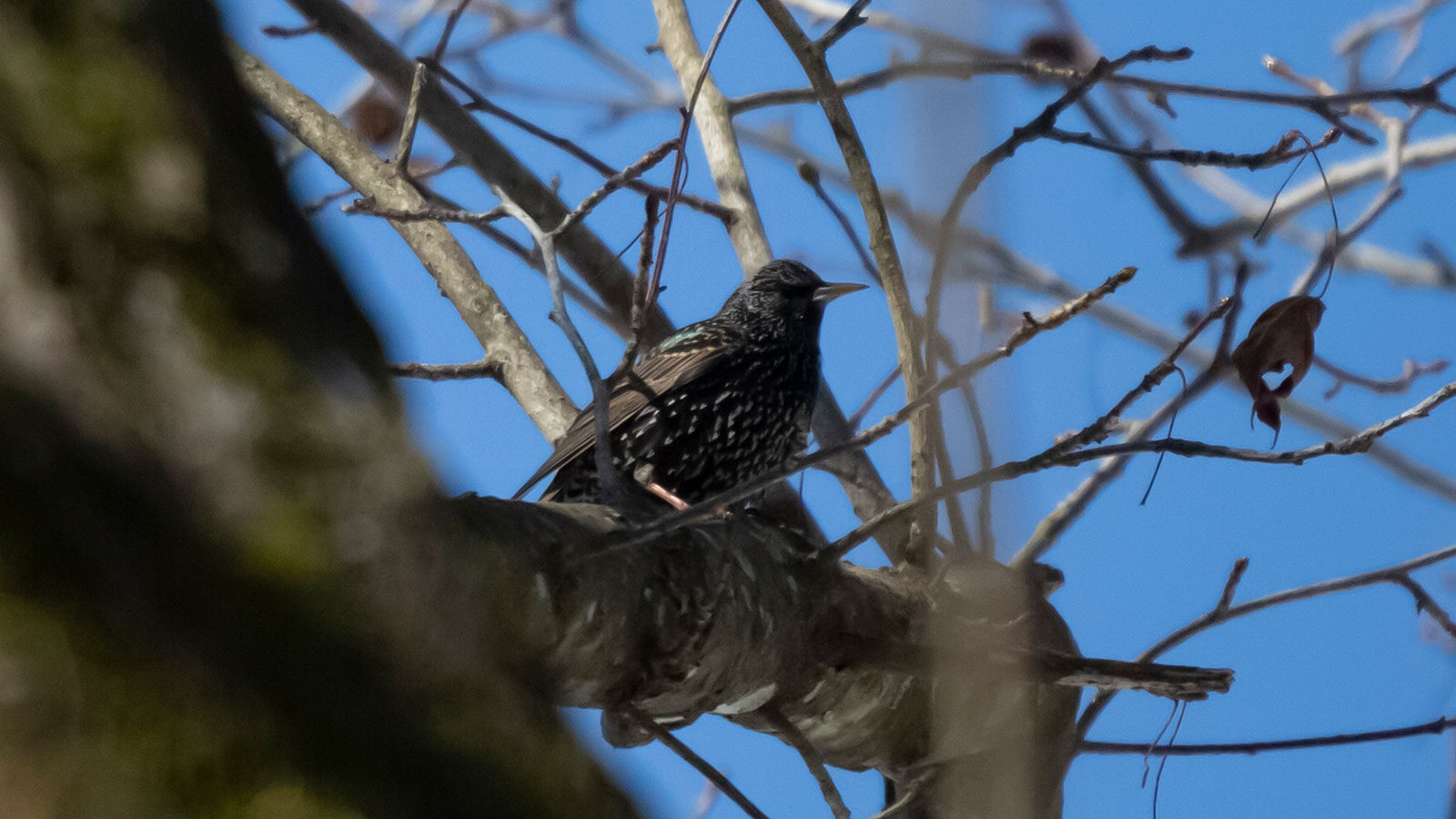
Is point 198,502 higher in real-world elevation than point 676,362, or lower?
lower

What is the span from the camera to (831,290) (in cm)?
509

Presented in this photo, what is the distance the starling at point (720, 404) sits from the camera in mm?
4238

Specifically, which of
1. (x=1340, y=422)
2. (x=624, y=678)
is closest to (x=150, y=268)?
(x=624, y=678)

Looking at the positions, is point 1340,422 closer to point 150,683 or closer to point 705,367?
point 705,367

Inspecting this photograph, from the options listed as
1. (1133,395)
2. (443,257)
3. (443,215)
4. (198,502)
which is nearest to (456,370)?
(443,257)

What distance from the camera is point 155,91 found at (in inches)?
30.4

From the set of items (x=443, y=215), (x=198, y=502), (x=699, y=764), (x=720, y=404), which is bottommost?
(x=198, y=502)

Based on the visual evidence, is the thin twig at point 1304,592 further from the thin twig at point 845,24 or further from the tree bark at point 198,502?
the tree bark at point 198,502

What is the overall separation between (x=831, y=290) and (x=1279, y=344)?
2772 mm

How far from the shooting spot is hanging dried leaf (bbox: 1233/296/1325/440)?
7.85 feet

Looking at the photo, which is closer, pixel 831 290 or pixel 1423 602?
pixel 1423 602

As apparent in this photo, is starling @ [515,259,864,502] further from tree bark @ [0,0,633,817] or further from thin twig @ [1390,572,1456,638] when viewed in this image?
tree bark @ [0,0,633,817]

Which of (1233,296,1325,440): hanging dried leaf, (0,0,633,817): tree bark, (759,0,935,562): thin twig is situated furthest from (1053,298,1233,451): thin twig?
(0,0,633,817): tree bark

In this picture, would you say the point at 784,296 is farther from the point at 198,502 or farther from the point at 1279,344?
the point at 198,502
